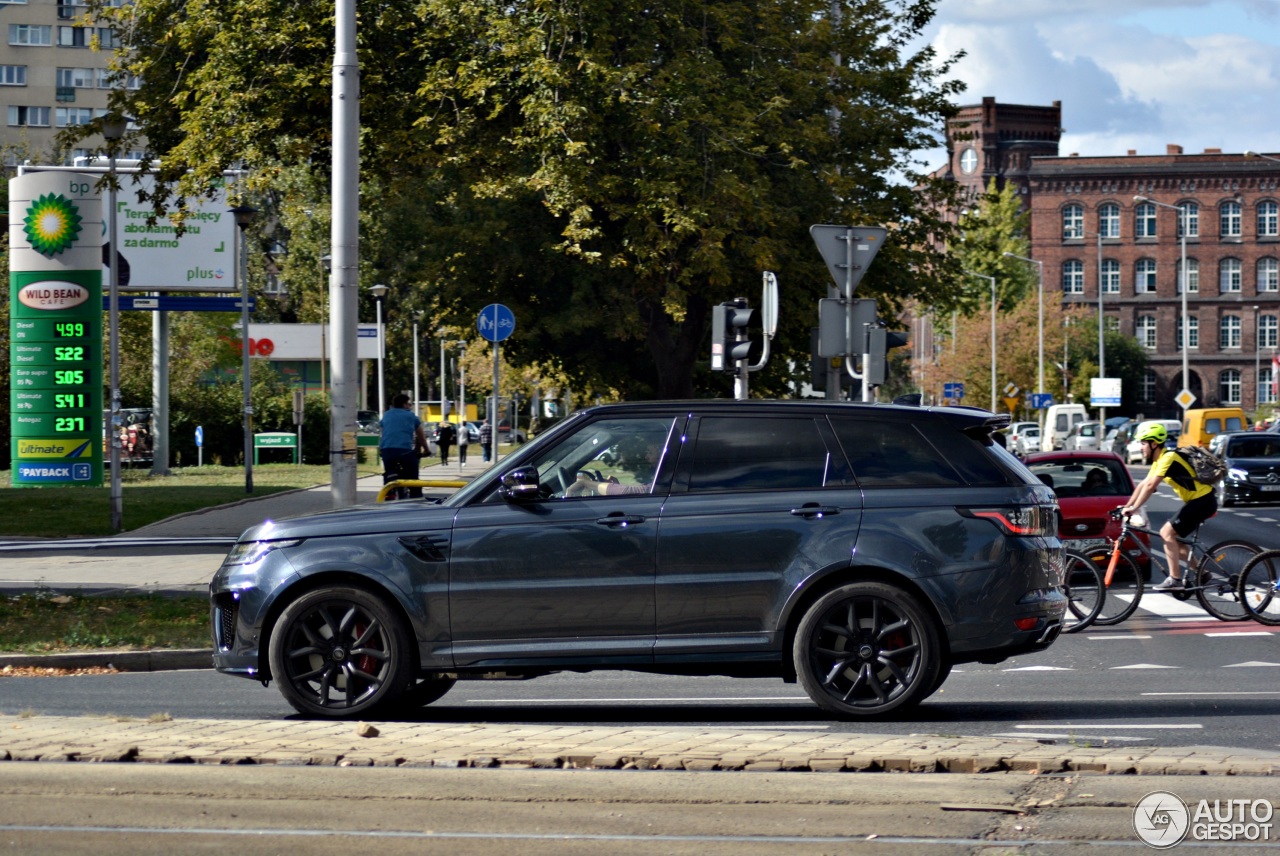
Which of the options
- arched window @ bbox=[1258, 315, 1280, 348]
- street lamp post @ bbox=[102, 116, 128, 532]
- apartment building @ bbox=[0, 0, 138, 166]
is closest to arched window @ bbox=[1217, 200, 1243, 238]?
arched window @ bbox=[1258, 315, 1280, 348]

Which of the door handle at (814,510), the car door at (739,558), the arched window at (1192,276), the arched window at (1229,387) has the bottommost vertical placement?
the car door at (739,558)

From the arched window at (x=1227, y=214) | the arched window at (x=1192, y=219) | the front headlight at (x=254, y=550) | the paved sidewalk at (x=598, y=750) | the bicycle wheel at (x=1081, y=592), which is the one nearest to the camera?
the paved sidewalk at (x=598, y=750)

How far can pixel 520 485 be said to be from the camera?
869 cm

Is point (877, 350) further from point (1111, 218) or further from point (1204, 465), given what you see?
point (1111, 218)

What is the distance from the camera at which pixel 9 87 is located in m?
106

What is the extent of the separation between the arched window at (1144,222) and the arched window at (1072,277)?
4.28 meters

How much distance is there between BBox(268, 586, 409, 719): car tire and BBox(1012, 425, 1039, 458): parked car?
199 ft

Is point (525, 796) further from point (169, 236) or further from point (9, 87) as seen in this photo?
point (9, 87)

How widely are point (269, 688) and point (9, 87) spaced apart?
10396 centimetres

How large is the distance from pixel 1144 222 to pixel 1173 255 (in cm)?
288

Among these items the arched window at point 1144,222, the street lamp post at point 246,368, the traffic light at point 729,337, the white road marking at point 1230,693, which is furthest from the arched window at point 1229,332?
the white road marking at point 1230,693

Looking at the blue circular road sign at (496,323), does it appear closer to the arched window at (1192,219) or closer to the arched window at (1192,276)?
the arched window at (1192,276)

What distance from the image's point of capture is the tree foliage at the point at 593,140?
861 inches

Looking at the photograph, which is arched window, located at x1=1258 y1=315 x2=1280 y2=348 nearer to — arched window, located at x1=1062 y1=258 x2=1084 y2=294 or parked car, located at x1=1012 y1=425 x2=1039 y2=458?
arched window, located at x1=1062 y1=258 x2=1084 y2=294
